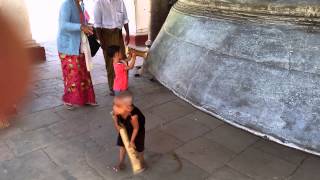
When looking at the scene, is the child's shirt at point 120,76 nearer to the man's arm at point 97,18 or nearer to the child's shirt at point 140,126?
the man's arm at point 97,18

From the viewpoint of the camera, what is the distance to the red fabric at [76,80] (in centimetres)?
423

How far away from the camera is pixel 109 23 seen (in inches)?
190

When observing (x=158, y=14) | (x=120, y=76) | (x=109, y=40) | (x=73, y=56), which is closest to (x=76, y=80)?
(x=73, y=56)

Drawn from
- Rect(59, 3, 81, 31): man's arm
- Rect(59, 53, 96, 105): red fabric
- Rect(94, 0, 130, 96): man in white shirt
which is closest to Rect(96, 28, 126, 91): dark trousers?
Rect(94, 0, 130, 96): man in white shirt

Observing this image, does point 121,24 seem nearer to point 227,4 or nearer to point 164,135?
point 227,4

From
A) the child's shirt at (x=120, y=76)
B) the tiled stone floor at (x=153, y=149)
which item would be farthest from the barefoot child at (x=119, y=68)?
the tiled stone floor at (x=153, y=149)

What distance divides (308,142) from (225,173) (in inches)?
39.5

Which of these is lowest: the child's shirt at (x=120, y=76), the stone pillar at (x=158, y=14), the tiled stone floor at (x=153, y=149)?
the tiled stone floor at (x=153, y=149)

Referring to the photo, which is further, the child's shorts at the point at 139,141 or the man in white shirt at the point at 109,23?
the man in white shirt at the point at 109,23

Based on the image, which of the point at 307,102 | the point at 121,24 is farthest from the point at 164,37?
the point at 307,102

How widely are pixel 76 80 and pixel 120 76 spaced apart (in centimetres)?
59

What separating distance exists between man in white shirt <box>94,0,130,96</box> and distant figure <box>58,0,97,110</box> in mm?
567

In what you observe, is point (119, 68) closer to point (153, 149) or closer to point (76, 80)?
point (76, 80)

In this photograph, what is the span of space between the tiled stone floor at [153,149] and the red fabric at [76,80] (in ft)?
0.55
